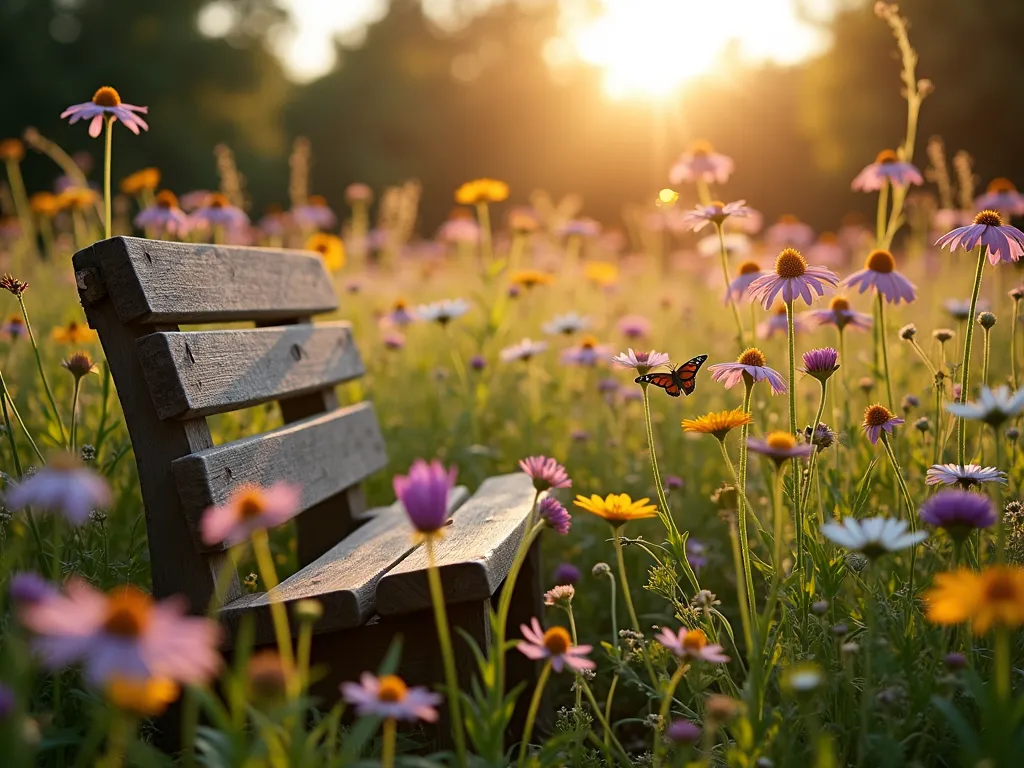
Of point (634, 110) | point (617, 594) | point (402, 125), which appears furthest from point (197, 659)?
point (402, 125)

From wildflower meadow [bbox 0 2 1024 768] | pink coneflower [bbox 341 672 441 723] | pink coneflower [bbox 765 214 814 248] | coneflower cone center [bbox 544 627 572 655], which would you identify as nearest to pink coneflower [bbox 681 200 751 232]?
wildflower meadow [bbox 0 2 1024 768]

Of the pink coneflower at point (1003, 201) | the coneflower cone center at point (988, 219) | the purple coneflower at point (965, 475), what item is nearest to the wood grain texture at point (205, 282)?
the purple coneflower at point (965, 475)

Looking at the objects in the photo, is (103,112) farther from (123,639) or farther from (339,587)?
(123,639)

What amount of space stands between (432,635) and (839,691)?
26.4 inches

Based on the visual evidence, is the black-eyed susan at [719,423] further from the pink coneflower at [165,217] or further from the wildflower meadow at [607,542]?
the pink coneflower at [165,217]

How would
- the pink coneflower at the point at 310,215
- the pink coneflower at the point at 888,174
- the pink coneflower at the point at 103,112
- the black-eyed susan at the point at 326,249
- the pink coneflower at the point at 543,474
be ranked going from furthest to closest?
the pink coneflower at the point at 310,215 → the black-eyed susan at the point at 326,249 → the pink coneflower at the point at 888,174 → the pink coneflower at the point at 103,112 → the pink coneflower at the point at 543,474

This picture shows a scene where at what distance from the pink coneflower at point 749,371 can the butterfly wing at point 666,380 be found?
7 cm

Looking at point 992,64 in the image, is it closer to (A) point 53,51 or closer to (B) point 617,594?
(B) point 617,594

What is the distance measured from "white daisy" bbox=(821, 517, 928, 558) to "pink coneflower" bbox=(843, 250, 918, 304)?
76cm

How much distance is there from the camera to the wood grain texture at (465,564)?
4.91ft

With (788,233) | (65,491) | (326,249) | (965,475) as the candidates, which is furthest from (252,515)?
(788,233)

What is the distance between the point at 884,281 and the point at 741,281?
1.15 feet

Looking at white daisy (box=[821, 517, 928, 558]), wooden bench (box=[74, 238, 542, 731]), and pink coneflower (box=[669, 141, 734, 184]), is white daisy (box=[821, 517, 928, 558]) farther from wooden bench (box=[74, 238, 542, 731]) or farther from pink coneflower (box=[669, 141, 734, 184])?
pink coneflower (box=[669, 141, 734, 184])

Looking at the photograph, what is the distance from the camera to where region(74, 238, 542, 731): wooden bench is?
1.54 meters
